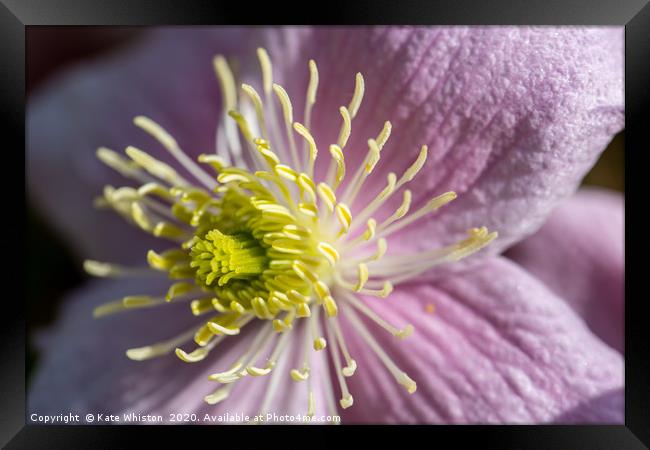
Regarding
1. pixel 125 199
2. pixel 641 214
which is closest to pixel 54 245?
pixel 125 199

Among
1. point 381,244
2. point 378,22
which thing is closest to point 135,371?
point 381,244

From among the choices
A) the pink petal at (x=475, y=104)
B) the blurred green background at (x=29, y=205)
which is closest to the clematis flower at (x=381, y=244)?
the pink petal at (x=475, y=104)

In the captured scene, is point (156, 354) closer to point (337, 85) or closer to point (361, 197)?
point (361, 197)

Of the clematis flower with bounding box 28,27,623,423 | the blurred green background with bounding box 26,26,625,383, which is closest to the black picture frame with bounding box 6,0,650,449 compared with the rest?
the clematis flower with bounding box 28,27,623,423

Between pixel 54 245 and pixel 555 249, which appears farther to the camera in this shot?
pixel 54 245

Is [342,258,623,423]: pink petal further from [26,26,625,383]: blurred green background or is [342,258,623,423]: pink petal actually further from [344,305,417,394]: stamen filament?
[26,26,625,383]: blurred green background

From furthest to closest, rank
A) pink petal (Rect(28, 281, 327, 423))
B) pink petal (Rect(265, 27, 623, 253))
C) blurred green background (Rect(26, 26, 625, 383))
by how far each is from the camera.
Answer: blurred green background (Rect(26, 26, 625, 383)) → pink petal (Rect(28, 281, 327, 423)) → pink petal (Rect(265, 27, 623, 253))

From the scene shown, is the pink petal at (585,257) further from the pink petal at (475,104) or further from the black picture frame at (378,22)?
the pink petal at (475,104)
